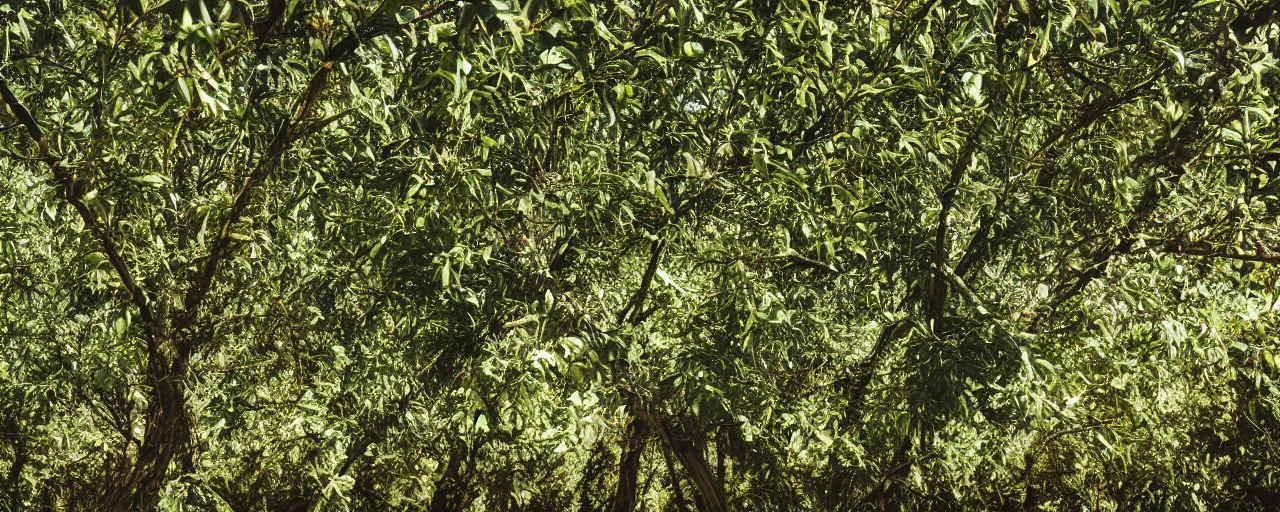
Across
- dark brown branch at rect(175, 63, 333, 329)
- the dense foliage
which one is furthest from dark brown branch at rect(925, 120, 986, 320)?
dark brown branch at rect(175, 63, 333, 329)

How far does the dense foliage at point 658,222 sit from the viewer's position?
15.0 ft

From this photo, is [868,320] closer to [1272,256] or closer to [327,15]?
[1272,256]

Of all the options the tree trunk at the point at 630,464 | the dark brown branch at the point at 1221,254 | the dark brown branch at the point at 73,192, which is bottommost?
the dark brown branch at the point at 73,192

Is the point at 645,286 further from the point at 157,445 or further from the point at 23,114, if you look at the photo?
the point at 23,114

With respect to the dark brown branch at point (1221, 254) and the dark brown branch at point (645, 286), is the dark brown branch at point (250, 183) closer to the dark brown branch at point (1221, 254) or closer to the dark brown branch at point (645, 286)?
the dark brown branch at point (645, 286)

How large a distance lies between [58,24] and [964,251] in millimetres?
4227

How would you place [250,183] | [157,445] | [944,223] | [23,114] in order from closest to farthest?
[23,114]
[250,183]
[944,223]
[157,445]

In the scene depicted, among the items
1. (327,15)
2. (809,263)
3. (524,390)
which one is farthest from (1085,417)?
(327,15)

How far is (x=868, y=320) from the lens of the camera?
5.79 meters

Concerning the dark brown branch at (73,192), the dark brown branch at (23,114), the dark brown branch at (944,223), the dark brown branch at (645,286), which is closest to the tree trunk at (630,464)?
the dark brown branch at (645,286)

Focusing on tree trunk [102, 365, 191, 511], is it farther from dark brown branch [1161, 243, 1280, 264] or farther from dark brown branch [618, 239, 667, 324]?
dark brown branch [1161, 243, 1280, 264]

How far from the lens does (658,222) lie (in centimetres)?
529

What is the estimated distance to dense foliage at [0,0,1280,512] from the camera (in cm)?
458

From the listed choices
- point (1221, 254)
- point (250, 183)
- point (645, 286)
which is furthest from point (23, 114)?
point (1221, 254)
